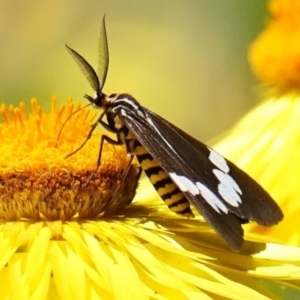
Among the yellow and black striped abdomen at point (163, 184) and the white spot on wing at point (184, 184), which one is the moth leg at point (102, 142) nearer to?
the yellow and black striped abdomen at point (163, 184)

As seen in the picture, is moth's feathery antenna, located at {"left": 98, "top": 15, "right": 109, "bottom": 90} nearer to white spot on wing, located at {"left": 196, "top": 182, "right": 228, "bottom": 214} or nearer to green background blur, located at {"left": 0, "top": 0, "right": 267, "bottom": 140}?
white spot on wing, located at {"left": 196, "top": 182, "right": 228, "bottom": 214}

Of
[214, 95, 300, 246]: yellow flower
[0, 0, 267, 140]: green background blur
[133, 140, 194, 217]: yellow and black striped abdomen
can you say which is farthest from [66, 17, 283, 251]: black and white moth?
[0, 0, 267, 140]: green background blur

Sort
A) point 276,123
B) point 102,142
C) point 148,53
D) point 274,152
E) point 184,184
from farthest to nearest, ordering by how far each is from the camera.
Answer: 1. point 148,53
2. point 276,123
3. point 274,152
4. point 102,142
5. point 184,184

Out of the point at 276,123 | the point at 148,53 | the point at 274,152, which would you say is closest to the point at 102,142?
the point at 274,152

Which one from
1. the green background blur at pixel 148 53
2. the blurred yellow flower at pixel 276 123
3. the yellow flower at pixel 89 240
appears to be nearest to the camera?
the yellow flower at pixel 89 240

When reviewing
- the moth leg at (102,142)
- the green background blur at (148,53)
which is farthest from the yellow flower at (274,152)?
the green background blur at (148,53)

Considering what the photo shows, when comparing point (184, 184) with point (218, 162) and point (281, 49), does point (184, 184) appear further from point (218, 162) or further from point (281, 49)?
point (281, 49)
